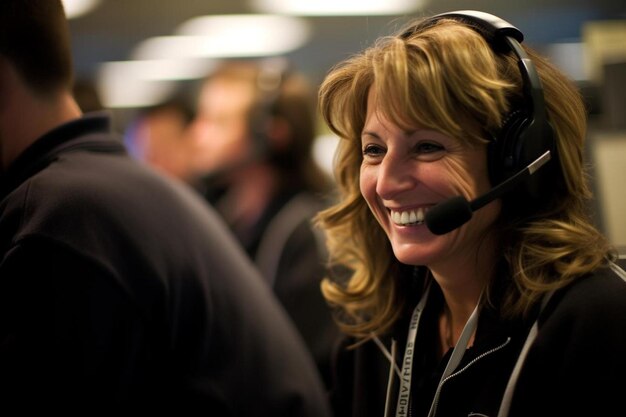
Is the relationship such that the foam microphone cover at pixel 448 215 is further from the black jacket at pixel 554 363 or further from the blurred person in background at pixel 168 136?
the blurred person in background at pixel 168 136

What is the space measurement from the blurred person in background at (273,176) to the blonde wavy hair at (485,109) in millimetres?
801

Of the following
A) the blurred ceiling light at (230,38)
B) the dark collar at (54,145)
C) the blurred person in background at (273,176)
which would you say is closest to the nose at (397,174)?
the dark collar at (54,145)

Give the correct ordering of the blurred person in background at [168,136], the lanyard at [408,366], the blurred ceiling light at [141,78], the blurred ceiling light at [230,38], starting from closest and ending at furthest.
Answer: the lanyard at [408,366] → the blurred person in background at [168,136] → the blurred ceiling light at [230,38] → the blurred ceiling light at [141,78]

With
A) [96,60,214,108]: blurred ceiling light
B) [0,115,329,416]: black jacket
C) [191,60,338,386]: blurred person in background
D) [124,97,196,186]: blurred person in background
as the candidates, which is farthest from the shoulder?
[96,60,214,108]: blurred ceiling light

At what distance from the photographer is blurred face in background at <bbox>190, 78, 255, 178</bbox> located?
8.00 feet

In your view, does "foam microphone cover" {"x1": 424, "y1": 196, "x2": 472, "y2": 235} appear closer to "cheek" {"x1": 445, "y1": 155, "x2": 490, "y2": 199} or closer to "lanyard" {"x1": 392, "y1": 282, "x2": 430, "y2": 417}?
"cheek" {"x1": 445, "y1": 155, "x2": 490, "y2": 199}

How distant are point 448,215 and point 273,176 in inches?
55.7

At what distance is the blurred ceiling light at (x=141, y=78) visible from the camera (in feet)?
22.9

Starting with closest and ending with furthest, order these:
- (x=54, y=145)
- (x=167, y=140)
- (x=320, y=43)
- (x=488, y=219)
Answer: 1. (x=488, y=219)
2. (x=54, y=145)
3. (x=167, y=140)
4. (x=320, y=43)

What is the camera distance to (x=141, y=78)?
24.2 feet

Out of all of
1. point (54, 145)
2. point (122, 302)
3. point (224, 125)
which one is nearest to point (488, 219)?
point (122, 302)

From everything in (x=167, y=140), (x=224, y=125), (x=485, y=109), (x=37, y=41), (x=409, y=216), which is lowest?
(x=167, y=140)

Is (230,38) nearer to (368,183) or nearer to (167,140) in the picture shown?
(167,140)

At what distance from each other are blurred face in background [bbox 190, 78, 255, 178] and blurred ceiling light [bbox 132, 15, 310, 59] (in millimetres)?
3464
